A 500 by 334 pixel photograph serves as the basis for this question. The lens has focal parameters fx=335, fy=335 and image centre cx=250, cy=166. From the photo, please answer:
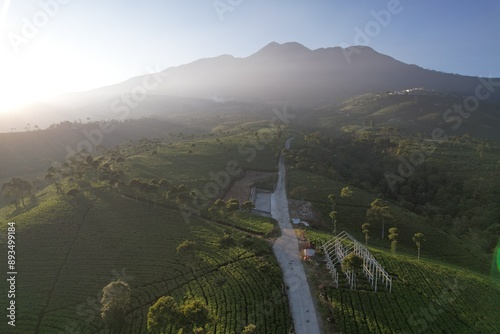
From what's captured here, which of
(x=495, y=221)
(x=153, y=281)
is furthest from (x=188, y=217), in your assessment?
(x=495, y=221)

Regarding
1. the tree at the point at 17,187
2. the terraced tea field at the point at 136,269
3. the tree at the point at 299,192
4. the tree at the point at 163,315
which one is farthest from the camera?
the tree at the point at 299,192

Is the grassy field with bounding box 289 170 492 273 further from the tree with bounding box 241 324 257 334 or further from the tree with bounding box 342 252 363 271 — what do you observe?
the tree with bounding box 241 324 257 334

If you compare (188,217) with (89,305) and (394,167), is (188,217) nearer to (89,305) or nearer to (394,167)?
(89,305)
